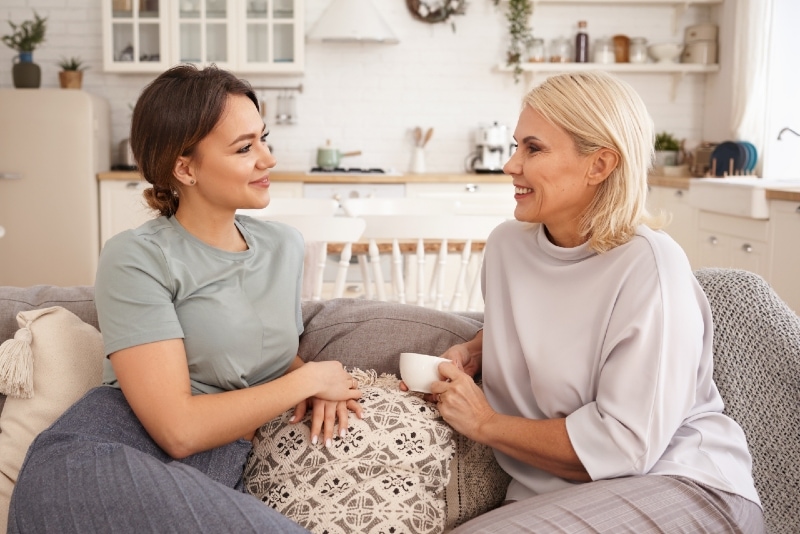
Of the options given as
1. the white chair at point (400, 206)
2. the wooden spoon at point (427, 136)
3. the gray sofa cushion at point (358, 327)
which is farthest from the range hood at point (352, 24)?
the gray sofa cushion at point (358, 327)

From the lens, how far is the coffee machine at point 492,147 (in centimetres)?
593

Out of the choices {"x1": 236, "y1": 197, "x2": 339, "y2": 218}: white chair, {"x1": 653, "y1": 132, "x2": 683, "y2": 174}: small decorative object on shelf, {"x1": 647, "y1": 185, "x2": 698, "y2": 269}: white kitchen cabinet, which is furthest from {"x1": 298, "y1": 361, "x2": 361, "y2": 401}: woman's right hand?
{"x1": 653, "y1": 132, "x2": 683, "y2": 174}: small decorative object on shelf

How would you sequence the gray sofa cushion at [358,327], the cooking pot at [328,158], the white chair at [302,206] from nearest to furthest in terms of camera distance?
the gray sofa cushion at [358,327] < the white chair at [302,206] < the cooking pot at [328,158]

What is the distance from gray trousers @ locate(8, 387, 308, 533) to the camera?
50.8 inches

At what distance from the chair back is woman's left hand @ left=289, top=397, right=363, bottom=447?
0.71 metres

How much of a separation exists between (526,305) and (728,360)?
1.37ft

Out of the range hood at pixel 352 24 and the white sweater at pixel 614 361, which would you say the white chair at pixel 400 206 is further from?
the white sweater at pixel 614 361

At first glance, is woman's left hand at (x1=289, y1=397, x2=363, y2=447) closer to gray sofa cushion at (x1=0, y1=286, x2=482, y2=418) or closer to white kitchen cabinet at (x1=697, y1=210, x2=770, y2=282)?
gray sofa cushion at (x1=0, y1=286, x2=482, y2=418)

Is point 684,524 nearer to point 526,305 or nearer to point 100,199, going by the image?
point 526,305

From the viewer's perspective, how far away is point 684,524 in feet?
4.56

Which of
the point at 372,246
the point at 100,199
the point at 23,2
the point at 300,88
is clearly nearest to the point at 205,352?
the point at 372,246

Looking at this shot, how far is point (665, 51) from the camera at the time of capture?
6.04m

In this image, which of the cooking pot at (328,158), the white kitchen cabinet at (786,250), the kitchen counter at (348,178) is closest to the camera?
the white kitchen cabinet at (786,250)

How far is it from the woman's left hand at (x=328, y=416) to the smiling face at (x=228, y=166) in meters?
0.40
